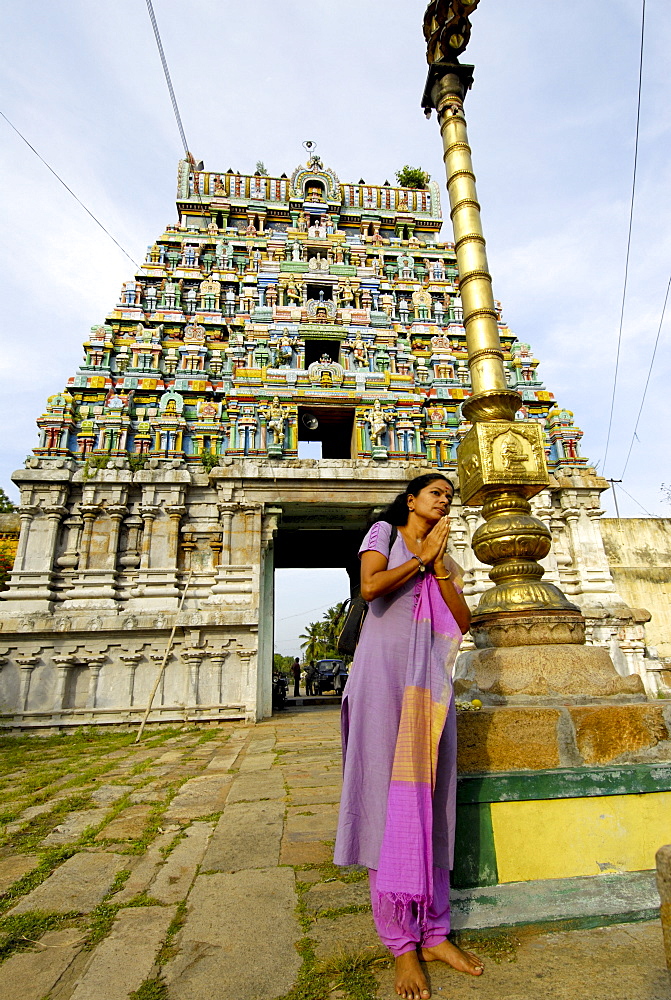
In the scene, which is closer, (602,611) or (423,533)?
(423,533)

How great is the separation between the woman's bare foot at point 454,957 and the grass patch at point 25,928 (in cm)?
146

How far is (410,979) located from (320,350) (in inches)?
480

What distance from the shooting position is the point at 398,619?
79.4 inches

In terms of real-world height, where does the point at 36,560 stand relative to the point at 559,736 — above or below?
above

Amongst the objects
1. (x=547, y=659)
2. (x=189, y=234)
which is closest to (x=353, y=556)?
(x=189, y=234)

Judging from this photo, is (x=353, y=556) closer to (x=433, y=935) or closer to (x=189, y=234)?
(x=189, y=234)

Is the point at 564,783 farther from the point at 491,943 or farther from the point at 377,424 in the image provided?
the point at 377,424

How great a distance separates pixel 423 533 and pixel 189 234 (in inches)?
536

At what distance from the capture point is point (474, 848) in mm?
2041

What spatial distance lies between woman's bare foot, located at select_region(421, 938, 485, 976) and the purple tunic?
0.78 ft

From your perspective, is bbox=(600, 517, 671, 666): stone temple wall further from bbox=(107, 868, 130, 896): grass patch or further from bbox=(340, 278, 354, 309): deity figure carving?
bbox=(107, 868, 130, 896): grass patch

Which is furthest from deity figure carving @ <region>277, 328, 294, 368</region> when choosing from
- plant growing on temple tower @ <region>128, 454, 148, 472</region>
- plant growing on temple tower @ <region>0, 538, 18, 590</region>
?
plant growing on temple tower @ <region>0, 538, 18, 590</region>

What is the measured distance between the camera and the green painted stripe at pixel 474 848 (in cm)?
202

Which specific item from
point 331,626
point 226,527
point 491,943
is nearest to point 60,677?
point 226,527
